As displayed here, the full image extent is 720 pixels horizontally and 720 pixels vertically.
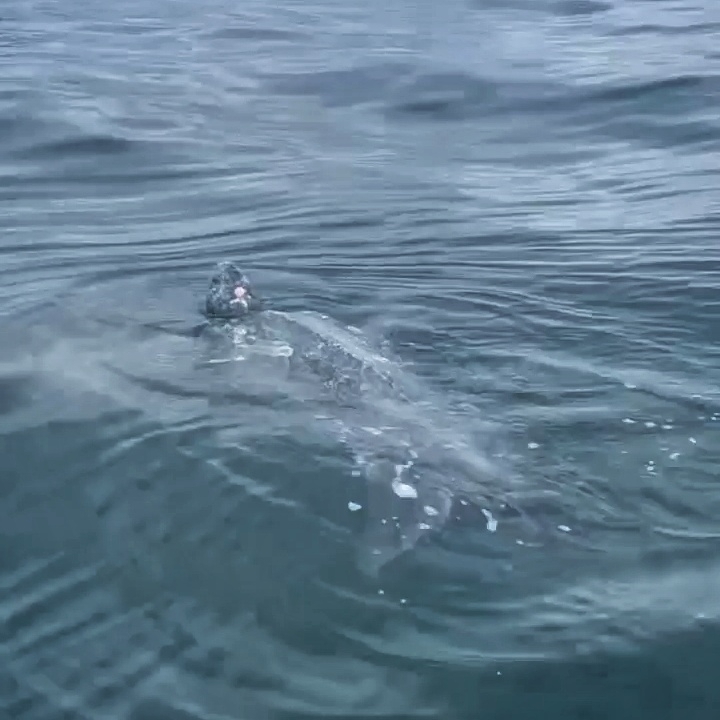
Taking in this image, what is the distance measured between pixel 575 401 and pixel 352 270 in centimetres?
381

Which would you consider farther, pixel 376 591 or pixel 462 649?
pixel 376 591

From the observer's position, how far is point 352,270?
12680 mm

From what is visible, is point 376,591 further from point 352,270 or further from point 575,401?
point 352,270

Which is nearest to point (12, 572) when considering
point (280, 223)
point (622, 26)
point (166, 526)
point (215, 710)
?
point (166, 526)

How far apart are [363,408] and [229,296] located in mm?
2449

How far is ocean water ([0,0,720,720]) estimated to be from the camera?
6.96 m

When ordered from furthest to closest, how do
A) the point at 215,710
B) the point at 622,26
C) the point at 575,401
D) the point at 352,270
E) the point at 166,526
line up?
the point at 622,26, the point at 352,270, the point at 575,401, the point at 166,526, the point at 215,710

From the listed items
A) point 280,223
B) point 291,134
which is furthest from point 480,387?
point 291,134

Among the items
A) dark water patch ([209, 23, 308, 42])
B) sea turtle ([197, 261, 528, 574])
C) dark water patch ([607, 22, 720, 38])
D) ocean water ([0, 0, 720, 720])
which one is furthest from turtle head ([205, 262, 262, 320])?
dark water patch ([607, 22, 720, 38])

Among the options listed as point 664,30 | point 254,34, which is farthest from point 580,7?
point 254,34

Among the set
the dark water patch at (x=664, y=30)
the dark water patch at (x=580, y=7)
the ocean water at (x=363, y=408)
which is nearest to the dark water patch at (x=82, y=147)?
the ocean water at (x=363, y=408)

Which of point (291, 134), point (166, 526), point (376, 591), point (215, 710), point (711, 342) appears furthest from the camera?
point (291, 134)

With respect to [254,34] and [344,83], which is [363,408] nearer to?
[344,83]

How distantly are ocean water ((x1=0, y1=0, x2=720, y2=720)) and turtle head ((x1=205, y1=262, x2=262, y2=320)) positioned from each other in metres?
0.39
